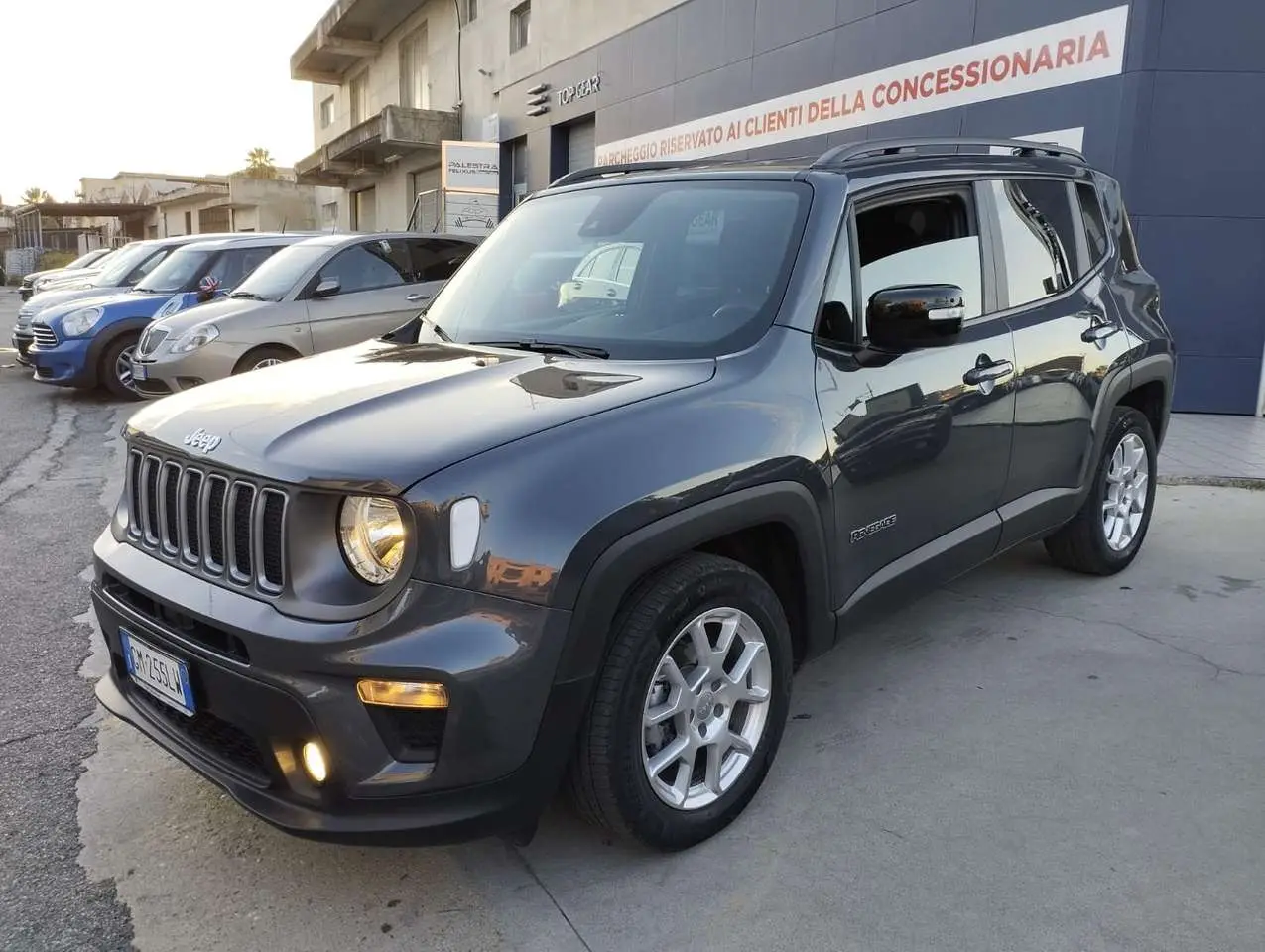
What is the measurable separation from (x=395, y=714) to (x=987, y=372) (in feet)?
7.91

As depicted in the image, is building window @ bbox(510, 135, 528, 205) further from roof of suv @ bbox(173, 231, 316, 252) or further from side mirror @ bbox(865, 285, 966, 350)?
side mirror @ bbox(865, 285, 966, 350)

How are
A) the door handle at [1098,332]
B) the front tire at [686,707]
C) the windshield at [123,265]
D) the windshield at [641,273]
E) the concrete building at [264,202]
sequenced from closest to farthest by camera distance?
the front tire at [686,707] → the windshield at [641,273] → the door handle at [1098,332] → the windshield at [123,265] → the concrete building at [264,202]

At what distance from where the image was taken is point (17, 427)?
928 centimetres

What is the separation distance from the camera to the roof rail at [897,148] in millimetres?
3354

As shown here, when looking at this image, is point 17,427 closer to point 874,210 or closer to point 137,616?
point 137,616

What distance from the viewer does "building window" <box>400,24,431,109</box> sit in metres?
29.7

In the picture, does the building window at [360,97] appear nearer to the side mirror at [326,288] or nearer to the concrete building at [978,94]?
the concrete building at [978,94]

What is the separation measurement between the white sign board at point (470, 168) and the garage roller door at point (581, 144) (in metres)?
1.62

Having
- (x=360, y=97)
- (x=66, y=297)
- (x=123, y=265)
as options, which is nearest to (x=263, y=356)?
(x=66, y=297)

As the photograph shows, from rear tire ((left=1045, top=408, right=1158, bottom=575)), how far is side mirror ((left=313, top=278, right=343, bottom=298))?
6.46 metres

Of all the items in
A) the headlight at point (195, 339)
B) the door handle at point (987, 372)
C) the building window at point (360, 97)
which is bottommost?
the headlight at point (195, 339)

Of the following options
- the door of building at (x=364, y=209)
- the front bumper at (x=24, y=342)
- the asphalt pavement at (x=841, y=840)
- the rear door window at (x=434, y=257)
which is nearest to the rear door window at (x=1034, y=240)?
the asphalt pavement at (x=841, y=840)

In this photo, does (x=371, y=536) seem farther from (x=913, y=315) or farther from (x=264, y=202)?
(x=264, y=202)

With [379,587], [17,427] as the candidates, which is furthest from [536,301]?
[17,427]
